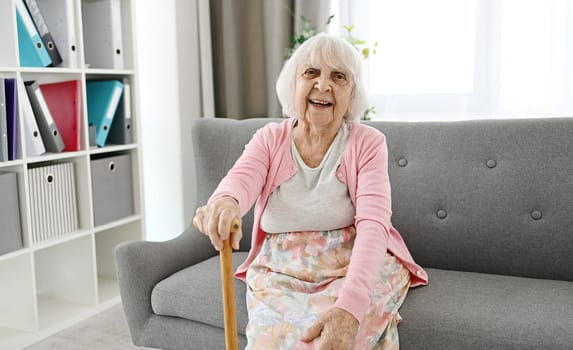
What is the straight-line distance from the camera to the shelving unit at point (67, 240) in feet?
7.74

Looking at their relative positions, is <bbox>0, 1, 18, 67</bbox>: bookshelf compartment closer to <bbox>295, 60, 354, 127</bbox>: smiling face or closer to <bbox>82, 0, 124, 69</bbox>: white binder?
<bbox>82, 0, 124, 69</bbox>: white binder

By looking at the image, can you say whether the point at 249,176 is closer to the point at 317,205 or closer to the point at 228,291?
the point at 317,205

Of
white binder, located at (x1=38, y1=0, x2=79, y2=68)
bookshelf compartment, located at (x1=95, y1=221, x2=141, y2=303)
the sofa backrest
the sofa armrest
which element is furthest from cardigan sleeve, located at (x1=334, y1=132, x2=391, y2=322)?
bookshelf compartment, located at (x1=95, y1=221, x2=141, y2=303)

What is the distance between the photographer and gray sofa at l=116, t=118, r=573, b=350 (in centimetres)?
186

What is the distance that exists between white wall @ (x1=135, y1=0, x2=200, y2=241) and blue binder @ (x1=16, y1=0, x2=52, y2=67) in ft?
2.31

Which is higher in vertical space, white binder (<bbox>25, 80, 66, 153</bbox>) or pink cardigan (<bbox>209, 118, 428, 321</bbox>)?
white binder (<bbox>25, 80, 66, 153</bbox>)

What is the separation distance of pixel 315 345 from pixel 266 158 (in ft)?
1.85

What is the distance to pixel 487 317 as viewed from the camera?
1586mm

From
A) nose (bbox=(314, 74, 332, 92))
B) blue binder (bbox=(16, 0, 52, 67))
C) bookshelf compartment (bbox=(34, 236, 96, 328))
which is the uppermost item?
blue binder (bbox=(16, 0, 52, 67))

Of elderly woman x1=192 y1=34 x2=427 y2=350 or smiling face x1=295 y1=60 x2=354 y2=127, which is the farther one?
smiling face x1=295 y1=60 x2=354 y2=127

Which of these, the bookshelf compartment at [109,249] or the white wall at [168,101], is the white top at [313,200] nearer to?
the bookshelf compartment at [109,249]

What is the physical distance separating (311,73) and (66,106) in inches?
54.4

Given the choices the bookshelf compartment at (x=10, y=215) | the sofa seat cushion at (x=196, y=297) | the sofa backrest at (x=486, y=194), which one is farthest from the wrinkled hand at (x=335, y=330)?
the bookshelf compartment at (x=10, y=215)

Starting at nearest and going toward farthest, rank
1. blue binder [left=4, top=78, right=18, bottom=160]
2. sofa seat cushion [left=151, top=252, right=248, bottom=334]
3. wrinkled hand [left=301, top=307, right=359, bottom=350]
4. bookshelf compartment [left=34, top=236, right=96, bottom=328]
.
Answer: wrinkled hand [left=301, top=307, right=359, bottom=350]
sofa seat cushion [left=151, top=252, right=248, bottom=334]
blue binder [left=4, top=78, right=18, bottom=160]
bookshelf compartment [left=34, top=236, right=96, bottom=328]
